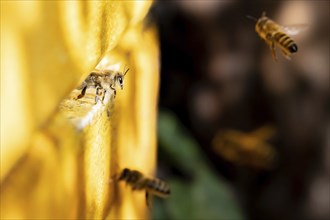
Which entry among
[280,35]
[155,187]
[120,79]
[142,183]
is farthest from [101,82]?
[280,35]

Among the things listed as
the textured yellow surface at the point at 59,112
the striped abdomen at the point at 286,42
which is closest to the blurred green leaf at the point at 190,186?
the striped abdomen at the point at 286,42

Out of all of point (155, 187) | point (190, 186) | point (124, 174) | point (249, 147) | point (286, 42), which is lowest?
point (124, 174)

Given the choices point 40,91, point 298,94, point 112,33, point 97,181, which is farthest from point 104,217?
point 298,94

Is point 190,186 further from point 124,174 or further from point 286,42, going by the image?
point 124,174

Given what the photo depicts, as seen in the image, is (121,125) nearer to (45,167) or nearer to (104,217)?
(104,217)

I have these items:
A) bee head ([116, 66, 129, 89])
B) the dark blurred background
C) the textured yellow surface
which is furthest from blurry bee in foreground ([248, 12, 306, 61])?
the dark blurred background
